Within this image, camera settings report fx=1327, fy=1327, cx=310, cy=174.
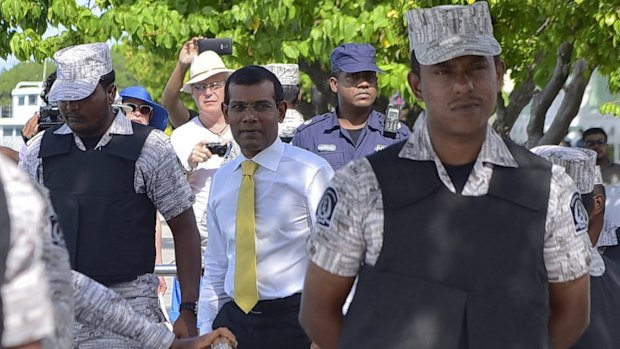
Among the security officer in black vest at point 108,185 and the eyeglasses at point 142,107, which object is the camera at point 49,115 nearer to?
the eyeglasses at point 142,107

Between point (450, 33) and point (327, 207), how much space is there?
0.64m

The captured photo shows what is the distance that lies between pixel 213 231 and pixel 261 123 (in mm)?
546

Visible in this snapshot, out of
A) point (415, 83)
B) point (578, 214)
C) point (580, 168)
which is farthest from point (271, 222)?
point (578, 214)

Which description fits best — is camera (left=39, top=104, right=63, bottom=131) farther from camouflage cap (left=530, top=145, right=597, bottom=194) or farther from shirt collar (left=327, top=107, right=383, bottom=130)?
camouflage cap (left=530, top=145, right=597, bottom=194)

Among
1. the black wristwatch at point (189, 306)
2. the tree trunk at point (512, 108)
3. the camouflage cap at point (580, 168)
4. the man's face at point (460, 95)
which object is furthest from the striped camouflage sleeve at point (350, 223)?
the tree trunk at point (512, 108)

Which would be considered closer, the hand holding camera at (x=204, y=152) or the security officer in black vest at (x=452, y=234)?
the security officer in black vest at (x=452, y=234)

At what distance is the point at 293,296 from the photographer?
588 cm

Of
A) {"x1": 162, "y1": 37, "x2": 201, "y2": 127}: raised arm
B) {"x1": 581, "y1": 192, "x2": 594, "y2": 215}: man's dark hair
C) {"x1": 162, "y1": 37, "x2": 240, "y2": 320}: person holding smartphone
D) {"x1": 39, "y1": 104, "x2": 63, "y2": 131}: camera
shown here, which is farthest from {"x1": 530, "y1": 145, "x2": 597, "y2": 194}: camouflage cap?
{"x1": 162, "y1": 37, "x2": 201, "y2": 127}: raised arm

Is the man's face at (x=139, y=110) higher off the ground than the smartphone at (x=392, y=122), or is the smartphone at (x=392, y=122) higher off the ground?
the smartphone at (x=392, y=122)

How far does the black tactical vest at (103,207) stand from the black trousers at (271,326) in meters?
0.49

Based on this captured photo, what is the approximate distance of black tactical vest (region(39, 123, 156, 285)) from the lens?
5777 millimetres

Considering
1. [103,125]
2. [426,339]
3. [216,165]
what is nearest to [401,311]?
[426,339]

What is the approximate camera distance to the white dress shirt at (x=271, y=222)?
5.89 meters

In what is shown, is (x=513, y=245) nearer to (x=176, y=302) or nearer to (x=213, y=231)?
(x=213, y=231)
